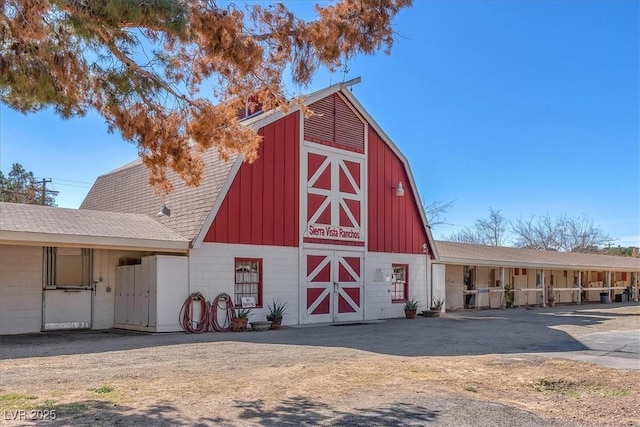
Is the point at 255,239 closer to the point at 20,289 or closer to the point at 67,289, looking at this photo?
the point at 67,289

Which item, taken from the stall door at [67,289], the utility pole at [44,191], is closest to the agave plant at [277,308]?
the stall door at [67,289]

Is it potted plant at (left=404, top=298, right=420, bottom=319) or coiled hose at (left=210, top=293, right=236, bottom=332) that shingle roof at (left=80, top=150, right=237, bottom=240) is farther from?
potted plant at (left=404, top=298, right=420, bottom=319)

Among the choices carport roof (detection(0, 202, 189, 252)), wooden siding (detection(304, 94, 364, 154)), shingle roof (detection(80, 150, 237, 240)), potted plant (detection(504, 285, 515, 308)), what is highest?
wooden siding (detection(304, 94, 364, 154))

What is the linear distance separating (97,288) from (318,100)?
316 inches

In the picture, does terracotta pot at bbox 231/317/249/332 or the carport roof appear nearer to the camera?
the carport roof

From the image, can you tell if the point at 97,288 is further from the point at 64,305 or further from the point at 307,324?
the point at 307,324

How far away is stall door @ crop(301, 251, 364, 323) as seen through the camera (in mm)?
16312

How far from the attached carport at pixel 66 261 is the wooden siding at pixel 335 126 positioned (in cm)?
526

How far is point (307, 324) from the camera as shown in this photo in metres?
Result: 15.9

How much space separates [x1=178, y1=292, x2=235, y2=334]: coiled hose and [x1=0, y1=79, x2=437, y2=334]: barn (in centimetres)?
21

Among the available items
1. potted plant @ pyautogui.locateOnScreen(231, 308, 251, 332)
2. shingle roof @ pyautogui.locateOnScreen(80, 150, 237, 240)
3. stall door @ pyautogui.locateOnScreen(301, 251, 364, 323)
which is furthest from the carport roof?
stall door @ pyautogui.locateOnScreen(301, 251, 364, 323)

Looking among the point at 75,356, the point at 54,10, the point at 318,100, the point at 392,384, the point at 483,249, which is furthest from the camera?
the point at 483,249

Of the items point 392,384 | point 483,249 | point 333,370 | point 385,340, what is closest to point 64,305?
point 385,340

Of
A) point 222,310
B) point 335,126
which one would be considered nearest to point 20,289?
point 222,310
